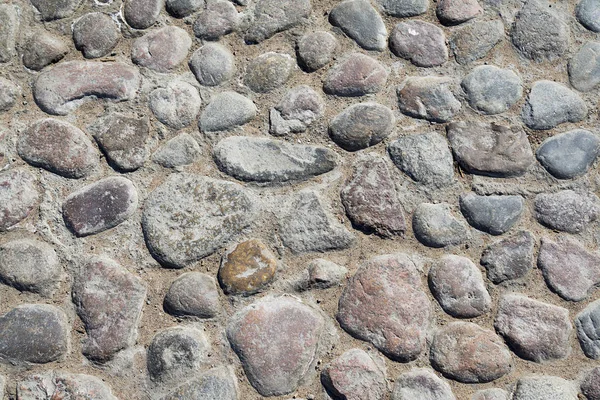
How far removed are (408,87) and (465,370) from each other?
677 millimetres

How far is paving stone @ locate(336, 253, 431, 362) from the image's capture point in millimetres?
1384

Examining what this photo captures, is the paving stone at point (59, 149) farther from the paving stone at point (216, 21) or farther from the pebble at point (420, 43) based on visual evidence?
the pebble at point (420, 43)

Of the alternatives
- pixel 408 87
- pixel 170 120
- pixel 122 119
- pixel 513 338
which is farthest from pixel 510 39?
pixel 122 119

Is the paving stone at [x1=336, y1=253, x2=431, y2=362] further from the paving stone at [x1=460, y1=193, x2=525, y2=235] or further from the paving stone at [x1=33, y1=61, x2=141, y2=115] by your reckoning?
the paving stone at [x1=33, y1=61, x2=141, y2=115]

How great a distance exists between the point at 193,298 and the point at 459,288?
0.59 m

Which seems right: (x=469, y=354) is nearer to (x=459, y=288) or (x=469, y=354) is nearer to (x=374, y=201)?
(x=459, y=288)

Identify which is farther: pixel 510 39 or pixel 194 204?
pixel 510 39

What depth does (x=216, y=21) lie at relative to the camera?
1.63 m

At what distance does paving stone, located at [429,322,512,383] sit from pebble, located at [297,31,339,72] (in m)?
0.71

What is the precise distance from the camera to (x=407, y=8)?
5.37ft

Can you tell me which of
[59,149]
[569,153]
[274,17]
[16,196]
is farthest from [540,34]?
[16,196]

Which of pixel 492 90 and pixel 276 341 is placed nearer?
pixel 276 341

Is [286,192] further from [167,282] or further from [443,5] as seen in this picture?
[443,5]

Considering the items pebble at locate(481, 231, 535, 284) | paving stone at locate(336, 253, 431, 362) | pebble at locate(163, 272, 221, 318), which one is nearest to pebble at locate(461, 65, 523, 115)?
pebble at locate(481, 231, 535, 284)
